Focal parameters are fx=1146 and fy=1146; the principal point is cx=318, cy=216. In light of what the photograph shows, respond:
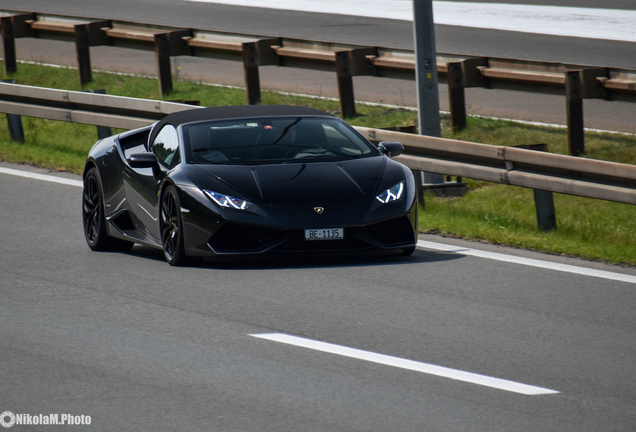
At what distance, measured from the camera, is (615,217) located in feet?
37.1

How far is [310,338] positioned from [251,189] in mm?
2294

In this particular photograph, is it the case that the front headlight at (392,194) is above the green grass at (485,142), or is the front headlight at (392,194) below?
above

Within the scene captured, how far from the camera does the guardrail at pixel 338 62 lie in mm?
12984

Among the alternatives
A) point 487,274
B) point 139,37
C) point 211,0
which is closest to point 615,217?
point 487,274

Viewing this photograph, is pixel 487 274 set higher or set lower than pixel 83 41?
lower

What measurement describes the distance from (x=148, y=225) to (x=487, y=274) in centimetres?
288

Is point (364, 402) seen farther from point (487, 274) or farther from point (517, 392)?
point (487, 274)

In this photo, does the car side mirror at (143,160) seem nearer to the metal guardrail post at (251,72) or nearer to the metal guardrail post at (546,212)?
the metal guardrail post at (546,212)

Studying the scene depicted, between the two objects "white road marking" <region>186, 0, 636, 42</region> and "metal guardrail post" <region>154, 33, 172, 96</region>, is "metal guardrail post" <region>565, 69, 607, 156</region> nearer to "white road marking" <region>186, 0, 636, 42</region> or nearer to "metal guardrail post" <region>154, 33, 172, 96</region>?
"metal guardrail post" <region>154, 33, 172, 96</region>

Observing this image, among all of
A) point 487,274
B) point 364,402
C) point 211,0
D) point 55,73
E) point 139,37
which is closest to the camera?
point 364,402

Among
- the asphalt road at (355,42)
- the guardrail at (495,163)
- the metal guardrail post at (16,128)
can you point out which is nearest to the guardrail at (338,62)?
the asphalt road at (355,42)

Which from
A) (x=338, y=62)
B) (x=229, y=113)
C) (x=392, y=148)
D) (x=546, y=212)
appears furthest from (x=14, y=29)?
(x=546, y=212)

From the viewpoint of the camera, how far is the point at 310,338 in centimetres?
663

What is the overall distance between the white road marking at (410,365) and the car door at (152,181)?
2.98 meters
